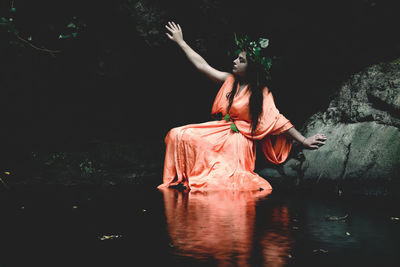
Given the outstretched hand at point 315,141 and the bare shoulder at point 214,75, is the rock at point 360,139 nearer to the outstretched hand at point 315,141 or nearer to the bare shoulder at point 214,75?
the outstretched hand at point 315,141

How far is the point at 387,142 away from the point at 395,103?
514 mm

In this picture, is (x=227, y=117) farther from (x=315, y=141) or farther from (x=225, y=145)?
(x=315, y=141)

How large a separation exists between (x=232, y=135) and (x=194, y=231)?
2823 mm

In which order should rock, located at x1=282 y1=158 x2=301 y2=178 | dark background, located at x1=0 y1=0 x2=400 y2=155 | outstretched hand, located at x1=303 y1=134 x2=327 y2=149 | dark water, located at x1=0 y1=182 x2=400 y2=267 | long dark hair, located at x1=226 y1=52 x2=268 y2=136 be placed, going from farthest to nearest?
dark background, located at x1=0 y1=0 x2=400 y2=155 < long dark hair, located at x1=226 y1=52 x2=268 y2=136 < rock, located at x1=282 y1=158 x2=301 y2=178 < outstretched hand, located at x1=303 y1=134 x2=327 y2=149 < dark water, located at x1=0 y1=182 x2=400 y2=267

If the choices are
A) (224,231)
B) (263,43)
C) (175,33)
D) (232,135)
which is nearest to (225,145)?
(232,135)

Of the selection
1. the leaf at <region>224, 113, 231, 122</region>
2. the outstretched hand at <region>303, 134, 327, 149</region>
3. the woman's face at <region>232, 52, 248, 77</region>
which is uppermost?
the woman's face at <region>232, 52, 248, 77</region>

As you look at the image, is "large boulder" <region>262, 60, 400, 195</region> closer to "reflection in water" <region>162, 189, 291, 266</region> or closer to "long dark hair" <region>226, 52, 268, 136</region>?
"long dark hair" <region>226, 52, 268, 136</region>

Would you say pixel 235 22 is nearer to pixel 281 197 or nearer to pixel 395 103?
pixel 395 103

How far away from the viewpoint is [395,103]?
14.5 ft

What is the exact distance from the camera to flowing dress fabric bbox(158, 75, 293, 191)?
193 inches

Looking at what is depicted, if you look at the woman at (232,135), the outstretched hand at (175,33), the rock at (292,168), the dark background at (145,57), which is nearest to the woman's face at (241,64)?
the woman at (232,135)

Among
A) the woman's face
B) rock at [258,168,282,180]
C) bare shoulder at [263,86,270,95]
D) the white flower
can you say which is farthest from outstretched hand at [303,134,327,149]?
the white flower

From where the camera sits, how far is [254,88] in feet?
16.8

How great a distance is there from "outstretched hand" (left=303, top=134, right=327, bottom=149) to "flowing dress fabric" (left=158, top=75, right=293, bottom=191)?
0.99ft
